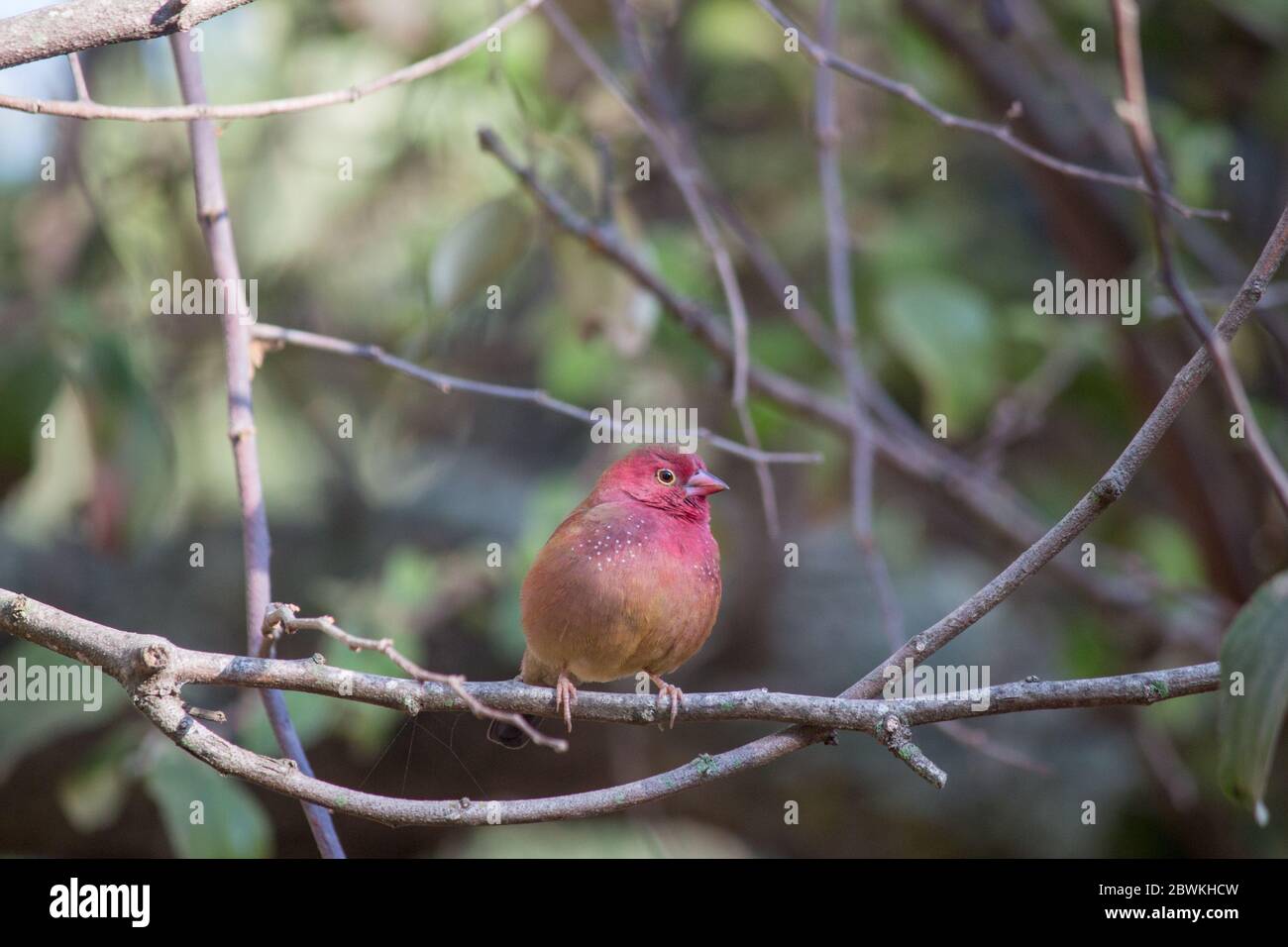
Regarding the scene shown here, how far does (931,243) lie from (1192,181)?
1019 mm

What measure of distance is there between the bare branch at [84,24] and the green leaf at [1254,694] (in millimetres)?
1825

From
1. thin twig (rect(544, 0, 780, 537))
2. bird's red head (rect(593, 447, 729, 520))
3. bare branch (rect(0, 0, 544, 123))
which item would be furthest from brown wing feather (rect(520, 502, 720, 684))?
bare branch (rect(0, 0, 544, 123))

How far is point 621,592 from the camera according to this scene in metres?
2.45

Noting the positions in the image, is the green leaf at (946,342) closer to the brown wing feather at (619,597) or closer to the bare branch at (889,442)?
the bare branch at (889,442)

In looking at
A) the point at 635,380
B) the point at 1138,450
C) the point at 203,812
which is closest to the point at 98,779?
the point at 203,812

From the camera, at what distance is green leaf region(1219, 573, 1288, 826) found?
5.73 ft

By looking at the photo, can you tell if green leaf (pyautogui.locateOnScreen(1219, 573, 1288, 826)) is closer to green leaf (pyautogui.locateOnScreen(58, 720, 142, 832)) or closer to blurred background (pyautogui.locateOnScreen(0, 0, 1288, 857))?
blurred background (pyautogui.locateOnScreen(0, 0, 1288, 857))

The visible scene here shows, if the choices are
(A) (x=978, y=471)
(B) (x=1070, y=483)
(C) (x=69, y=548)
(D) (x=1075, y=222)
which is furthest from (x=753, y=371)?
(C) (x=69, y=548)

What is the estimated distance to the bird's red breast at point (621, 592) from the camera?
2.46 metres

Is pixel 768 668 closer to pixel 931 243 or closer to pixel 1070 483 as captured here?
pixel 1070 483

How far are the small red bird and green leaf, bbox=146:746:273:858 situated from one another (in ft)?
3.82

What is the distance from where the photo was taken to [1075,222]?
189 inches

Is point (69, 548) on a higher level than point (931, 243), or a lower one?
lower

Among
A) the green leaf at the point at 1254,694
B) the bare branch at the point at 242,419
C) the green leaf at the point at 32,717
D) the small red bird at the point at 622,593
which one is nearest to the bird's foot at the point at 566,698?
the small red bird at the point at 622,593
